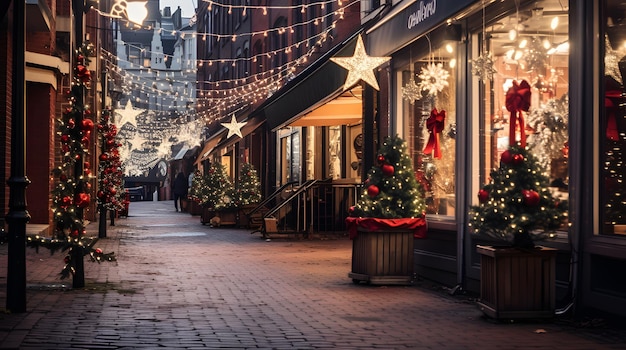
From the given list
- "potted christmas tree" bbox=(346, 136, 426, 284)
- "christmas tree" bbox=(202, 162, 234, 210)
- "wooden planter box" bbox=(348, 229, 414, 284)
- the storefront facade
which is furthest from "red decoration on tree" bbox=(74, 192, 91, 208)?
"christmas tree" bbox=(202, 162, 234, 210)

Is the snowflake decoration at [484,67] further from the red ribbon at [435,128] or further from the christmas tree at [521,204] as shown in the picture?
the christmas tree at [521,204]

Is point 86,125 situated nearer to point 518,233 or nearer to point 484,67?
point 484,67

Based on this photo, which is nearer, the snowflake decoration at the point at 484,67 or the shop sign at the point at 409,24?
the snowflake decoration at the point at 484,67

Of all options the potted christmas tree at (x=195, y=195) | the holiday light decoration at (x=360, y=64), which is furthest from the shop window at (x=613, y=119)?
the potted christmas tree at (x=195, y=195)

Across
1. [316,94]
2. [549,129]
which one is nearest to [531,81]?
[549,129]

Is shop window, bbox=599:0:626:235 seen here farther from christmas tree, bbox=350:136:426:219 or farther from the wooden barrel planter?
christmas tree, bbox=350:136:426:219

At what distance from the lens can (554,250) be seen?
8727 mm

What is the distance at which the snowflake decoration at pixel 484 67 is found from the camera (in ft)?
36.9

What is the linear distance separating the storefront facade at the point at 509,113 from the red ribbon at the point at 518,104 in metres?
0.08

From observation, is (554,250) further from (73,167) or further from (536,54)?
(73,167)

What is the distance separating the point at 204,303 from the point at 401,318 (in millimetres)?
2267

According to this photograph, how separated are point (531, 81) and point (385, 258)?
306 cm

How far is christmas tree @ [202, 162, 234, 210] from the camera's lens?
2880 centimetres

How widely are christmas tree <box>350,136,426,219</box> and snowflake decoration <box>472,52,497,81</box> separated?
170cm
